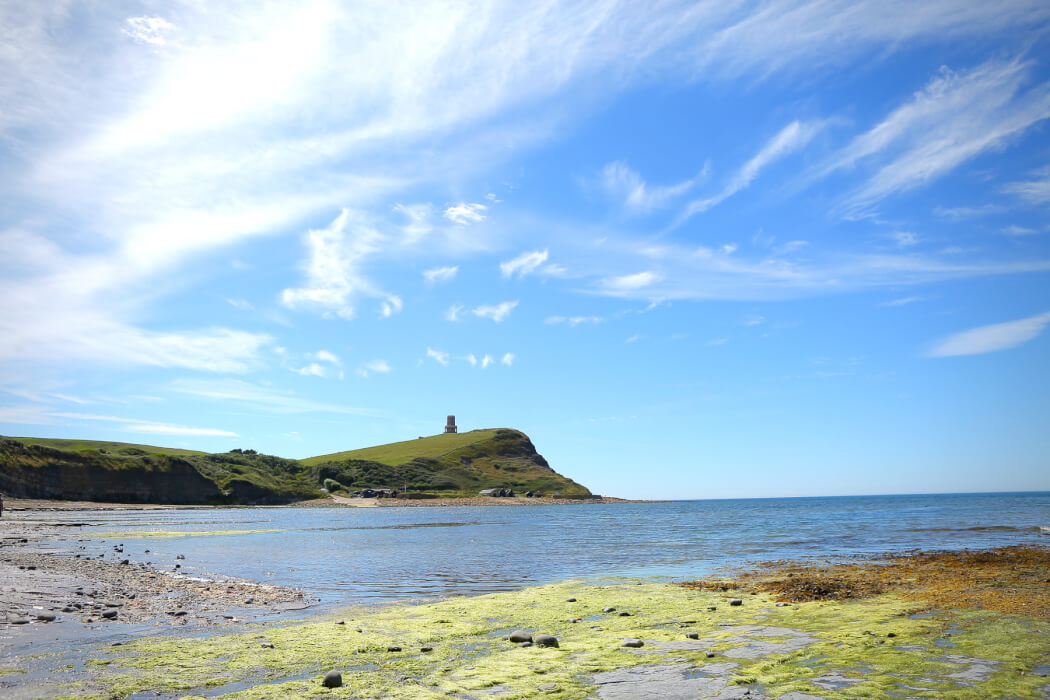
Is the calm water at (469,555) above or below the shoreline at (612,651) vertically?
below

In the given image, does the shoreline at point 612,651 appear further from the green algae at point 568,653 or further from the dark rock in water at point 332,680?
the dark rock in water at point 332,680

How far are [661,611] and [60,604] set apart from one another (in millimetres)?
21786

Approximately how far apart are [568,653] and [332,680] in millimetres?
6186

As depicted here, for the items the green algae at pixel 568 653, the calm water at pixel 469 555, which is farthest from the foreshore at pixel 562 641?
the calm water at pixel 469 555

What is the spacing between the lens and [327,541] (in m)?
65.1

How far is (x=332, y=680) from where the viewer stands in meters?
13.5

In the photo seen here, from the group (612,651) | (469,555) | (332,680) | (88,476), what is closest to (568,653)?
(612,651)

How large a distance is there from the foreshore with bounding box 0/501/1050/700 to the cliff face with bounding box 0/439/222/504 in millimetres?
158158

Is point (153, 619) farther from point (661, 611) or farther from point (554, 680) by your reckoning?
point (661, 611)

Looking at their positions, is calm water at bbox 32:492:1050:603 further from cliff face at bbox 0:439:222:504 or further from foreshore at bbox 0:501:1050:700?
cliff face at bbox 0:439:222:504

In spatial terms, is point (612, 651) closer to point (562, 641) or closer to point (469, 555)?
point (562, 641)

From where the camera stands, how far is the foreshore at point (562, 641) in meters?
13.3

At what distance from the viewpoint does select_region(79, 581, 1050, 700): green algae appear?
13312 mm

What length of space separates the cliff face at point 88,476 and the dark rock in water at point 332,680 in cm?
17712
